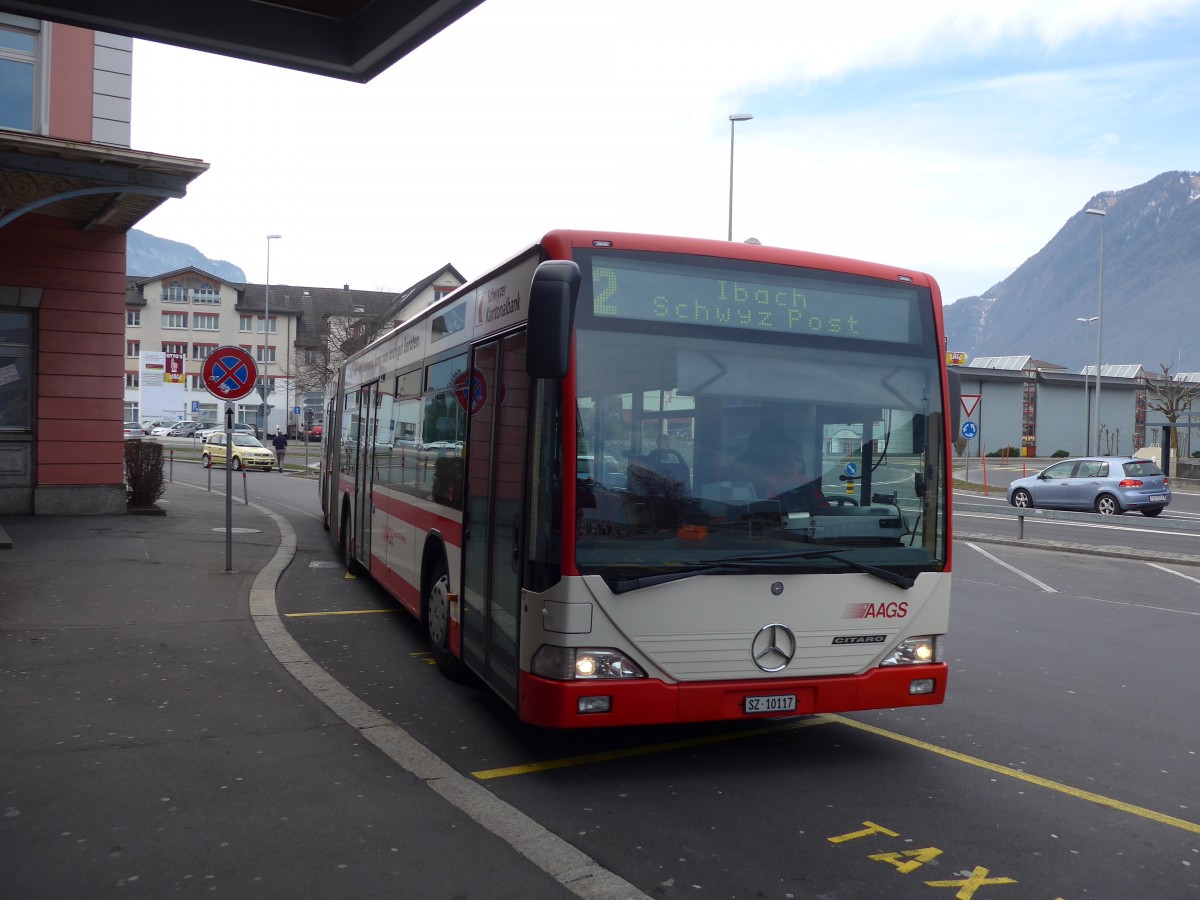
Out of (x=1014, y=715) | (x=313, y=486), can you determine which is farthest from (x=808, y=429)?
(x=313, y=486)

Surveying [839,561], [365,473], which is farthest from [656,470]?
[365,473]

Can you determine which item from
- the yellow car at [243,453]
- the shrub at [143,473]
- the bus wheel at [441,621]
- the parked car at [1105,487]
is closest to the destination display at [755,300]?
the bus wheel at [441,621]

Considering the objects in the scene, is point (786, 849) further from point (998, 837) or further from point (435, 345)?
point (435, 345)

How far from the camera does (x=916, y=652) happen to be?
616 centimetres

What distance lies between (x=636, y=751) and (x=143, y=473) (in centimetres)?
1594

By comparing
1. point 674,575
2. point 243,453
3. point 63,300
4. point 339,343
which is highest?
point 339,343

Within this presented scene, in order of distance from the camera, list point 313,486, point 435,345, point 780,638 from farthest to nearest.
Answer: point 313,486
point 435,345
point 780,638

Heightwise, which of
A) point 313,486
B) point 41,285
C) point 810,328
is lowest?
point 313,486

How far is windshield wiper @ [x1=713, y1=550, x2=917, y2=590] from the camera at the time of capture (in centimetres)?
569

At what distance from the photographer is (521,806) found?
531 centimetres

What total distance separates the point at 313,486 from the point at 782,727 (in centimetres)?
3011

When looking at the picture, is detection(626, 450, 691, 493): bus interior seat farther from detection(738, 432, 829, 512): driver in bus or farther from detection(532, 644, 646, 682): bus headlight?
detection(532, 644, 646, 682): bus headlight

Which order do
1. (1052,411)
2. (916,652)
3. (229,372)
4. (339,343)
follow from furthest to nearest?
(1052,411), (339,343), (229,372), (916,652)

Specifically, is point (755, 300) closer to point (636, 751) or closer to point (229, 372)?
point (636, 751)
